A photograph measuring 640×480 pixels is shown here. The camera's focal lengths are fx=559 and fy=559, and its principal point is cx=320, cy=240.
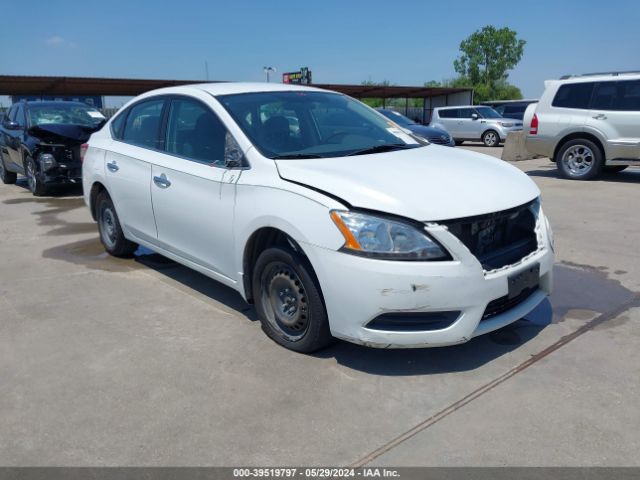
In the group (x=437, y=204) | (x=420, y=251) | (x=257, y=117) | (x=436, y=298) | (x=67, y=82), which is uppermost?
(x=67, y=82)

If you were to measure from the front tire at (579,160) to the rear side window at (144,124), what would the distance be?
8410mm

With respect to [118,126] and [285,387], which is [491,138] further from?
[285,387]

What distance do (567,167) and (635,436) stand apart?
9.05 meters

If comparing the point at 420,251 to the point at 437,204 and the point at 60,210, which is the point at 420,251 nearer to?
the point at 437,204

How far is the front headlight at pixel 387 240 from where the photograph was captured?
Answer: 3012 millimetres

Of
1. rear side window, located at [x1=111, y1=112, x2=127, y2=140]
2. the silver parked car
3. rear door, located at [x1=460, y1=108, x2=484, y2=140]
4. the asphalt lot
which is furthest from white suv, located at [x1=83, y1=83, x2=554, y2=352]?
rear door, located at [x1=460, y1=108, x2=484, y2=140]

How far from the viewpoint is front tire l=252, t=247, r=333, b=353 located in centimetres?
330

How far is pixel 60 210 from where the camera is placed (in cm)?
877

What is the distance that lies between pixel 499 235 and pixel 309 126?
1672 mm

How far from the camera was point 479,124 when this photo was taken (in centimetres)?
2172

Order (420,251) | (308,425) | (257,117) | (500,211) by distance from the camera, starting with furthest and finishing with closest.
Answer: (257,117) < (500,211) < (420,251) < (308,425)

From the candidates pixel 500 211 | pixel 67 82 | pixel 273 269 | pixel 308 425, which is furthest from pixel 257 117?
pixel 67 82

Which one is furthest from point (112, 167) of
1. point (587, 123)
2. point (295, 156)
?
point (587, 123)

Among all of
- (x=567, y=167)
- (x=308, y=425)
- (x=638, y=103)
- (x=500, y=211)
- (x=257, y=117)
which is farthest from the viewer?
(x=567, y=167)
